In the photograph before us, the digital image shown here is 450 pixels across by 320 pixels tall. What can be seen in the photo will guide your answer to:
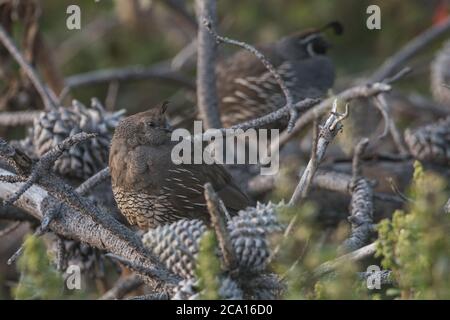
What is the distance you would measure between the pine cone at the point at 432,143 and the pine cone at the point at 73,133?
1468 millimetres

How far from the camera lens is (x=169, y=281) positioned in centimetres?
226

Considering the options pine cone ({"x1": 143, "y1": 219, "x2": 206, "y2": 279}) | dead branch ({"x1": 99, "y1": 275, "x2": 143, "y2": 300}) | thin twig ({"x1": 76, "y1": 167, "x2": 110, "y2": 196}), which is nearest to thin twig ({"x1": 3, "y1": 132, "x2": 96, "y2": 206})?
pine cone ({"x1": 143, "y1": 219, "x2": 206, "y2": 279})

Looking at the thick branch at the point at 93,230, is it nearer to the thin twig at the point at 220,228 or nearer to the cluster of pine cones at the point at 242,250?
the cluster of pine cones at the point at 242,250

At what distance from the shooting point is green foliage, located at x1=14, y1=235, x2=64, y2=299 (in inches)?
73.9

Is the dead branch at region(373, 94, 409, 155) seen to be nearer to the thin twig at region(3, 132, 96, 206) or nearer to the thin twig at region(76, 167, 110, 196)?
the thin twig at region(76, 167, 110, 196)

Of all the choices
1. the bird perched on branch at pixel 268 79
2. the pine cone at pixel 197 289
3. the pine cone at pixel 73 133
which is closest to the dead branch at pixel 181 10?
the bird perched on branch at pixel 268 79

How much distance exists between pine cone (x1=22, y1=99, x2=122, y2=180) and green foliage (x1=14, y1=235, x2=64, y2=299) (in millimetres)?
1905

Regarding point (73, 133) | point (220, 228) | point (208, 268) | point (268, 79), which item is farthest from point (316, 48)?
point (208, 268)

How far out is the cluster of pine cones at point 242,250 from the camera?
2.15 m

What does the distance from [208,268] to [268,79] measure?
3.39 meters

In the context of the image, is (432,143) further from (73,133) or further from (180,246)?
(180,246)

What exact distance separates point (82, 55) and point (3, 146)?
4275mm

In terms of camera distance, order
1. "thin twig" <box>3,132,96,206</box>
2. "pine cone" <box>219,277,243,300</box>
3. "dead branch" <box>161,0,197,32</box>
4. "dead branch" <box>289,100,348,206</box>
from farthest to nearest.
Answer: "dead branch" <box>161,0,197,32</box>, "dead branch" <box>289,100,348,206</box>, "thin twig" <box>3,132,96,206</box>, "pine cone" <box>219,277,243,300</box>

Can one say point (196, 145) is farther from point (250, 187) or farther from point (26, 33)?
point (26, 33)
